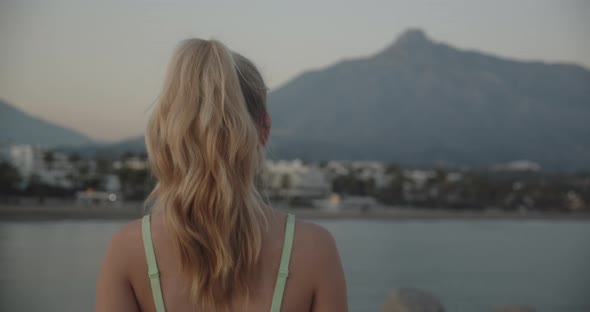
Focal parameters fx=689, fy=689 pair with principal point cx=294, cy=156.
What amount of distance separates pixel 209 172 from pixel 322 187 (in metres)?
64.7

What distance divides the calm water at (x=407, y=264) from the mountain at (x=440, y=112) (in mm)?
48387

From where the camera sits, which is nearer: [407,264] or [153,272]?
[153,272]

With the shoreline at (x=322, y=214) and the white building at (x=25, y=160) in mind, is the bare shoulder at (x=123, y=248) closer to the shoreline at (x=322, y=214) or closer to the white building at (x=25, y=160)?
the shoreline at (x=322, y=214)

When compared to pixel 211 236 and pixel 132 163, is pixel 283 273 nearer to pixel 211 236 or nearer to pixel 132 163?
pixel 211 236

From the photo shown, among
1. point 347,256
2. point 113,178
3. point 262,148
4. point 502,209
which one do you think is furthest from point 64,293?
point 502,209

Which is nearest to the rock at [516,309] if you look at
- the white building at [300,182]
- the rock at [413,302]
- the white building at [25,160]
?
the rock at [413,302]

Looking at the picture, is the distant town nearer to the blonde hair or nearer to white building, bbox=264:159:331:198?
white building, bbox=264:159:331:198

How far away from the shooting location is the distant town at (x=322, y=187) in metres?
52.2

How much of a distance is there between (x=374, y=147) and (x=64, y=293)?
86.1 m

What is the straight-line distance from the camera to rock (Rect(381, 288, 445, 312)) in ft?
32.9

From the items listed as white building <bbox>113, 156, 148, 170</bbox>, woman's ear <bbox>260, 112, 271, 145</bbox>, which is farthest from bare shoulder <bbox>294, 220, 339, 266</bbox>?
white building <bbox>113, 156, 148, 170</bbox>

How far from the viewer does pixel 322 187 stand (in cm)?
6538

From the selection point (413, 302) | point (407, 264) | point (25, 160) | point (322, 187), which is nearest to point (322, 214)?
point (322, 187)

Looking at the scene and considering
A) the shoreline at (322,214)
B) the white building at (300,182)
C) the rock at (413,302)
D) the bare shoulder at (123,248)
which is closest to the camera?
the bare shoulder at (123,248)
